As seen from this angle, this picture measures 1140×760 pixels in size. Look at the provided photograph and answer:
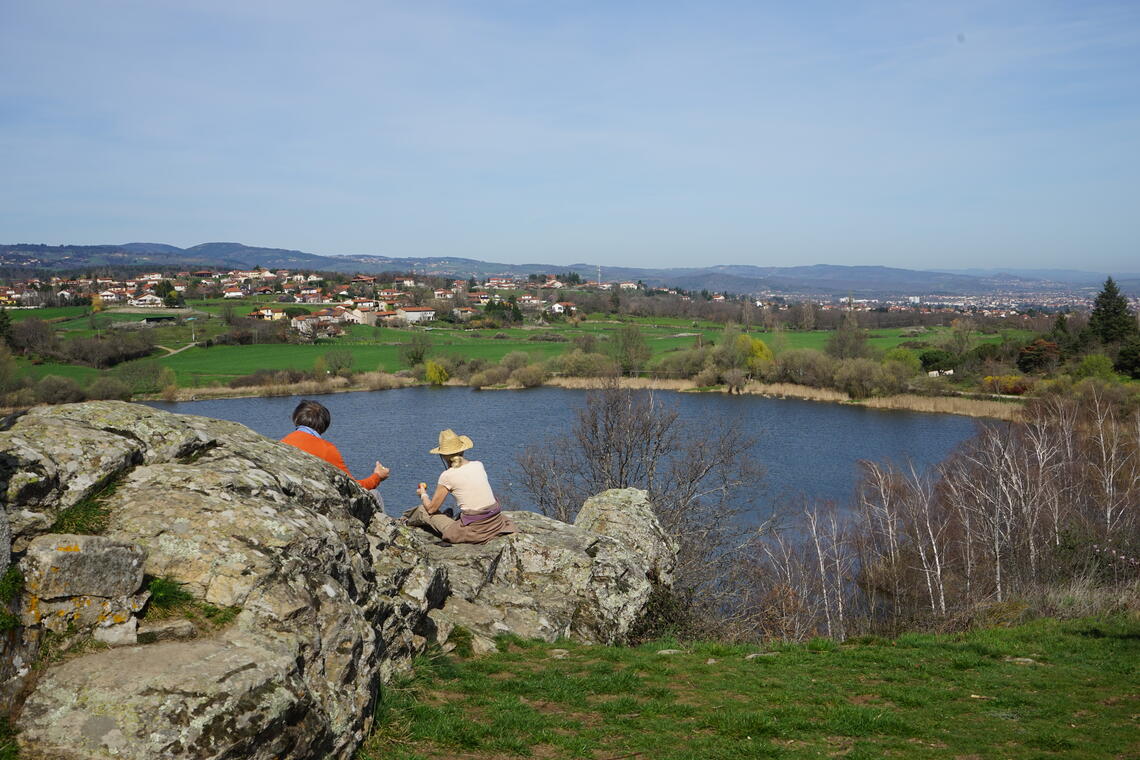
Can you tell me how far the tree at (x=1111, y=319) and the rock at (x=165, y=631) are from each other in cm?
7582

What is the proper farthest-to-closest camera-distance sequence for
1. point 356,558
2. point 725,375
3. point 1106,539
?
point 725,375 → point 1106,539 → point 356,558

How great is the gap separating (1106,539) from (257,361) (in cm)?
7617

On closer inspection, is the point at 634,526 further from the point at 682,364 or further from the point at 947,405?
the point at 682,364

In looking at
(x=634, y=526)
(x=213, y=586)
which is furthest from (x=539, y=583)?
(x=213, y=586)

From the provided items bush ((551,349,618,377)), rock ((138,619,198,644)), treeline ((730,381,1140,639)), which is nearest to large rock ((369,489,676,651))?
rock ((138,619,198,644))

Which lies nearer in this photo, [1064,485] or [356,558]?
[356,558]

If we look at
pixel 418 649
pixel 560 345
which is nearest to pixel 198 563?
pixel 418 649

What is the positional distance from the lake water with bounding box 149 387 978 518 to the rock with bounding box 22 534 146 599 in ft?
89.5

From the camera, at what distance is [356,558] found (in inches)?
255

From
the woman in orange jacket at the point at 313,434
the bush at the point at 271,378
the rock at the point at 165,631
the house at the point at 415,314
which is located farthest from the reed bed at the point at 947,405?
the house at the point at 415,314

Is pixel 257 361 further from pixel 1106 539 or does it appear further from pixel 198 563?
pixel 198 563

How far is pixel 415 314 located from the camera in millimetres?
122250

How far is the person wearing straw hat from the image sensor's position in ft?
29.4

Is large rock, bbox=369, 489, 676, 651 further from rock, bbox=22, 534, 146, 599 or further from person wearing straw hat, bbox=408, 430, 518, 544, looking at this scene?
rock, bbox=22, 534, 146, 599
